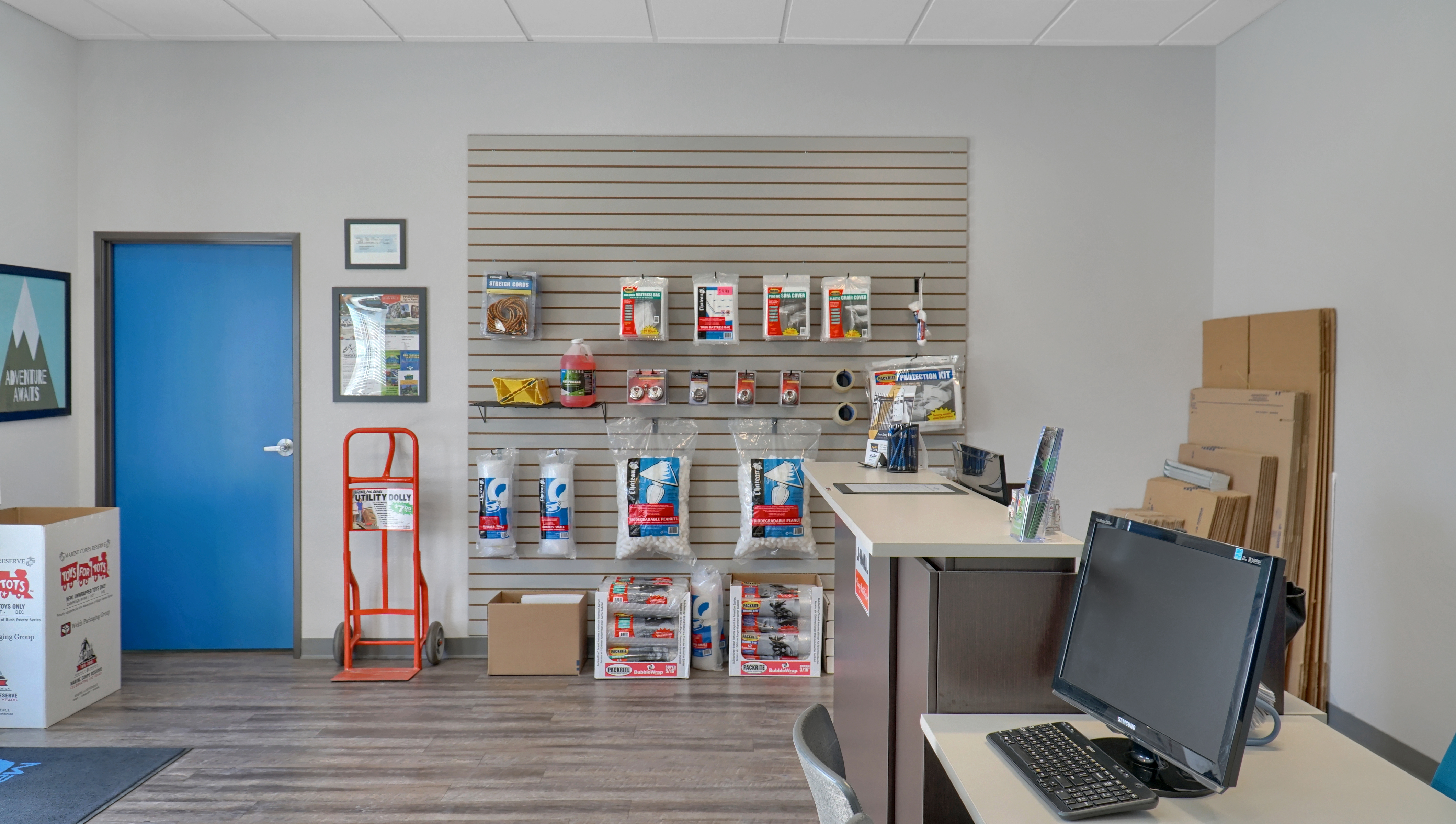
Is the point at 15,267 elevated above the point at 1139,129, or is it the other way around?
the point at 1139,129

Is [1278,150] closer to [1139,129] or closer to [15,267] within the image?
[1139,129]

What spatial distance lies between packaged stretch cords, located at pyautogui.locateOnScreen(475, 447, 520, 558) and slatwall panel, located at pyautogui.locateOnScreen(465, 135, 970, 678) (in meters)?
0.24

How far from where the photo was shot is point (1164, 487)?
4.05 metres

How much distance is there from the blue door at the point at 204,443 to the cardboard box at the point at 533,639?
4.19 feet

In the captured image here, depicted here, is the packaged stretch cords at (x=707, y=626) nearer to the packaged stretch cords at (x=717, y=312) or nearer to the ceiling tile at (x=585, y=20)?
the packaged stretch cords at (x=717, y=312)

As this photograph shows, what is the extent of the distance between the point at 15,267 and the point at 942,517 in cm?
446

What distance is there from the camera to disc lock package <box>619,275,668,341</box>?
13.3ft

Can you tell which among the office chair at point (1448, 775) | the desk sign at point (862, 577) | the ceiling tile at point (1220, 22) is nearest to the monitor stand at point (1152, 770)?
the office chair at point (1448, 775)

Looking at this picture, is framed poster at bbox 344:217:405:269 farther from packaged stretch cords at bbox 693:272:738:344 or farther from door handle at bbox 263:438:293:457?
packaged stretch cords at bbox 693:272:738:344

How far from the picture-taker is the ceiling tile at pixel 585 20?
374cm

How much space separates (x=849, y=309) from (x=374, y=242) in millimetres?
2519

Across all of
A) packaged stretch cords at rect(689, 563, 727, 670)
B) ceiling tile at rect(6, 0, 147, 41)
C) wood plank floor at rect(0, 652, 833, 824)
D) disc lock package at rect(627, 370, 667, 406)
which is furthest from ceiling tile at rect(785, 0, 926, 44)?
ceiling tile at rect(6, 0, 147, 41)

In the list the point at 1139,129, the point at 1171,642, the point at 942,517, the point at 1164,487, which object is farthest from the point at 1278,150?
the point at 1171,642

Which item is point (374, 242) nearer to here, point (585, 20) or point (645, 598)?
point (585, 20)
